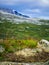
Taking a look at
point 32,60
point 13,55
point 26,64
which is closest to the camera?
point 26,64

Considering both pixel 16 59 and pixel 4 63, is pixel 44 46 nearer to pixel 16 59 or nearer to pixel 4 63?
pixel 16 59

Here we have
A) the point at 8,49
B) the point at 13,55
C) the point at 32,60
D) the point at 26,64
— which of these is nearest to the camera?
the point at 26,64

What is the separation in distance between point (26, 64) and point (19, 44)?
5.20m

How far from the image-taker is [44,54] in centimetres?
1744

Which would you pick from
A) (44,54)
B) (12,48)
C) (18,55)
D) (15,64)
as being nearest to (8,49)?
(12,48)

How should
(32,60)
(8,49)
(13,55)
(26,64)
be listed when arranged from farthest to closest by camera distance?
(8,49), (13,55), (32,60), (26,64)

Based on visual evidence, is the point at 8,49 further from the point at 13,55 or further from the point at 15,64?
the point at 15,64

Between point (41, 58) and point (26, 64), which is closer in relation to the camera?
point (26, 64)

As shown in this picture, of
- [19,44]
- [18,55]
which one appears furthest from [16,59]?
[19,44]

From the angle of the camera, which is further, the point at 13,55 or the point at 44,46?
the point at 44,46

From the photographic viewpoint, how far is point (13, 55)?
17.1m

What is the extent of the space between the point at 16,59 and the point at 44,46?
4.47 metres

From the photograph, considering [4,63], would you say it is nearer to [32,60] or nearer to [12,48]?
[32,60]

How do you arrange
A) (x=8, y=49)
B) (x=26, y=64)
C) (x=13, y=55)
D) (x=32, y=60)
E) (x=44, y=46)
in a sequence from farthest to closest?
(x=44, y=46) → (x=8, y=49) → (x=13, y=55) → (x=32, y=60) → (x=26, y=64)
